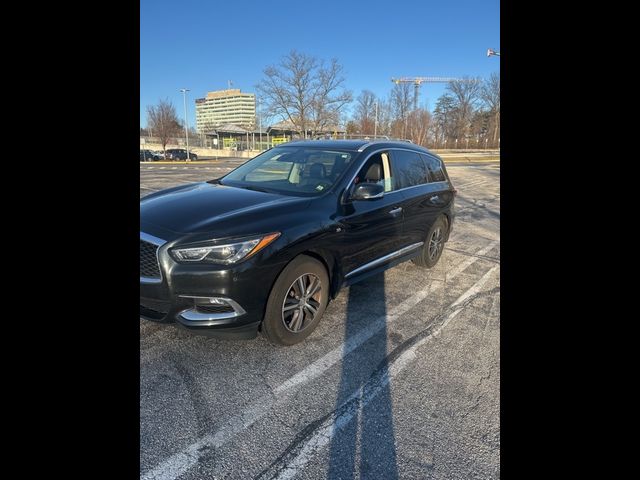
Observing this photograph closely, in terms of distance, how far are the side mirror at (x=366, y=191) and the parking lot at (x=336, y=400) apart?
1.21 metres

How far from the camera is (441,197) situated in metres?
5.52

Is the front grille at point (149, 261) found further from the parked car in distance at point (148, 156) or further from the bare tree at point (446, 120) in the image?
the bare tree at point (446, 120)

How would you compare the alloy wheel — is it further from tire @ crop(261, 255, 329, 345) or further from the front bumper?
the front bumper

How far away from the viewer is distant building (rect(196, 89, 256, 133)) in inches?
3142

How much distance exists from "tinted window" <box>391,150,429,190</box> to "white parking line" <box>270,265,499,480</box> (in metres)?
1.84

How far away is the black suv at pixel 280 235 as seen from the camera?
2.82m

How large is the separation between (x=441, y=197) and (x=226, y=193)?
313cm

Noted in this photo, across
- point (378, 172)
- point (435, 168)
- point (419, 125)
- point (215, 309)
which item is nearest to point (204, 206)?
point (215, 309)

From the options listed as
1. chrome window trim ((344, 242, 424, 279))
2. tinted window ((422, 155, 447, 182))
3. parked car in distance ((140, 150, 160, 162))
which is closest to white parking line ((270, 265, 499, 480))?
chrome window trim ((344, 242, 424, 279))

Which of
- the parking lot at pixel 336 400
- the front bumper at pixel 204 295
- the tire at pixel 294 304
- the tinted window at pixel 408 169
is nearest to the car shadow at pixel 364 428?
the parking lot at pixel 336 400

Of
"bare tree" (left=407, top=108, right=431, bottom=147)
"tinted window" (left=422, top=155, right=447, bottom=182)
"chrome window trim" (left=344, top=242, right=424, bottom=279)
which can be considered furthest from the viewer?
→ "bare tree" (left=407, top=108, right=431, bottom=147)

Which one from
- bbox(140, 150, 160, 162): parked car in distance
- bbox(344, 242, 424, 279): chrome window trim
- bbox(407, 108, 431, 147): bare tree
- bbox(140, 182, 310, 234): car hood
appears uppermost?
bbox(407, 108, 431, 147): bare tree
